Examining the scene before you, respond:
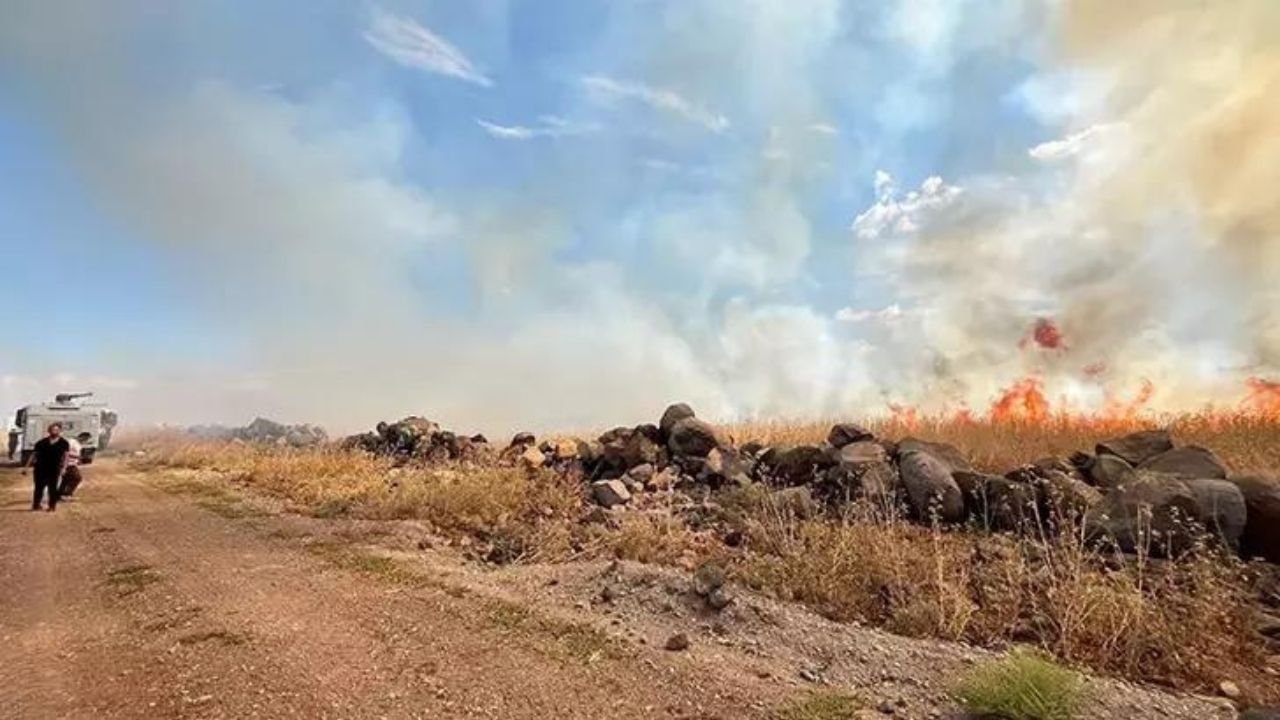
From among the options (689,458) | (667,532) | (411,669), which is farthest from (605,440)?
(411,669)

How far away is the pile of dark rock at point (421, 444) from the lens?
20742mm

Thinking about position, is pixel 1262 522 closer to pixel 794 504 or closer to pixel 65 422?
pixel 794 504

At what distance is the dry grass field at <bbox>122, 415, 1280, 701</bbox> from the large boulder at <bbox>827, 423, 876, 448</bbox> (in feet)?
7.77

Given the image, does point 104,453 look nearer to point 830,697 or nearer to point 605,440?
point 605,440

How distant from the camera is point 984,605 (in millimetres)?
6676

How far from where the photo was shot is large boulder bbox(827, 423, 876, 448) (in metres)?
13.6

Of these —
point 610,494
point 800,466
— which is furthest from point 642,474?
point 800,466

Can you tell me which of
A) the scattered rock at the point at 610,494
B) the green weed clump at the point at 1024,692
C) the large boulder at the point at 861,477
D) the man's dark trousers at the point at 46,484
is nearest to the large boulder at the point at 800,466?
the large boulder at the point at 861,477

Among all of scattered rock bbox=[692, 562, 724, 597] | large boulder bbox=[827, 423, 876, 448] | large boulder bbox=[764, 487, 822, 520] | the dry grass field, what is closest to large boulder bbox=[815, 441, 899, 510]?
large boulder bbox=[764, 487, 822, 520]

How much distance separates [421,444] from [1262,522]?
19.0 m

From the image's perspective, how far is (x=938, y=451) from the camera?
1242cm

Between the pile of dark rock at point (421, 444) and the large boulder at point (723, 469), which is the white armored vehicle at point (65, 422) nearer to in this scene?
the pile of dark rock at point (421, 444)

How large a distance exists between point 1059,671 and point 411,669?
4.08m

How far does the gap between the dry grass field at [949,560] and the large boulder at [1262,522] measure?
1.03m
